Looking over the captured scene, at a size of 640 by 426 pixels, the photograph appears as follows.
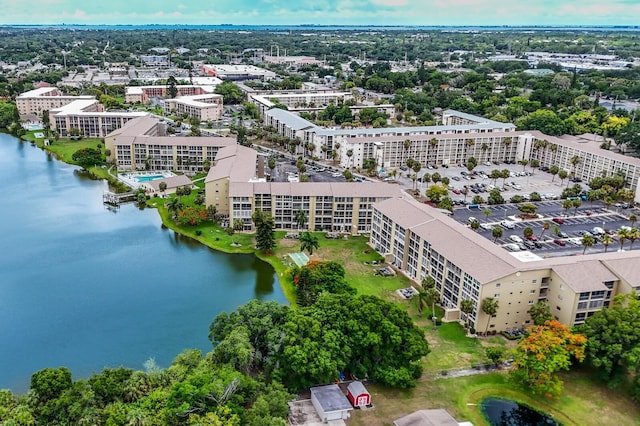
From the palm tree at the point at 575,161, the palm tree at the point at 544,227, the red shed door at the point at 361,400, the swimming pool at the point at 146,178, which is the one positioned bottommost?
the red shed door at the point at 361,400

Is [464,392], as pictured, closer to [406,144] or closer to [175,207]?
[175,207]

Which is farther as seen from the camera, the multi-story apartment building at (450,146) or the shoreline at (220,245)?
the multi-story apartment building at (450,146)

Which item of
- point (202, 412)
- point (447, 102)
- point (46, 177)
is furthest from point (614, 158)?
point (46, 177)

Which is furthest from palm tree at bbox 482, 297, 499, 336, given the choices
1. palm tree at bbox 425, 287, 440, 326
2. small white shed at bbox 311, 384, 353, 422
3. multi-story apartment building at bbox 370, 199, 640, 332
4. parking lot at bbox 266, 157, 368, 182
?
parking lot at bbox 266, 157, 368, 182

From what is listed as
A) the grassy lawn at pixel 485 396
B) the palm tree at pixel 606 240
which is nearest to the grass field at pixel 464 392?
the grassy lawn at pixel 485 396

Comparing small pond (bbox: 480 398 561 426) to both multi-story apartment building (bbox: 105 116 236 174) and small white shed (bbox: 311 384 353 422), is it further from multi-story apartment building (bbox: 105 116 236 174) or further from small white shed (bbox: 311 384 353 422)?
multi-story apartment building (bbox: 105 116 236 174)

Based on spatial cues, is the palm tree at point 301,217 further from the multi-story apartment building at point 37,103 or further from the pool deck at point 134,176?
the multi-story apartment building at point 37,103
